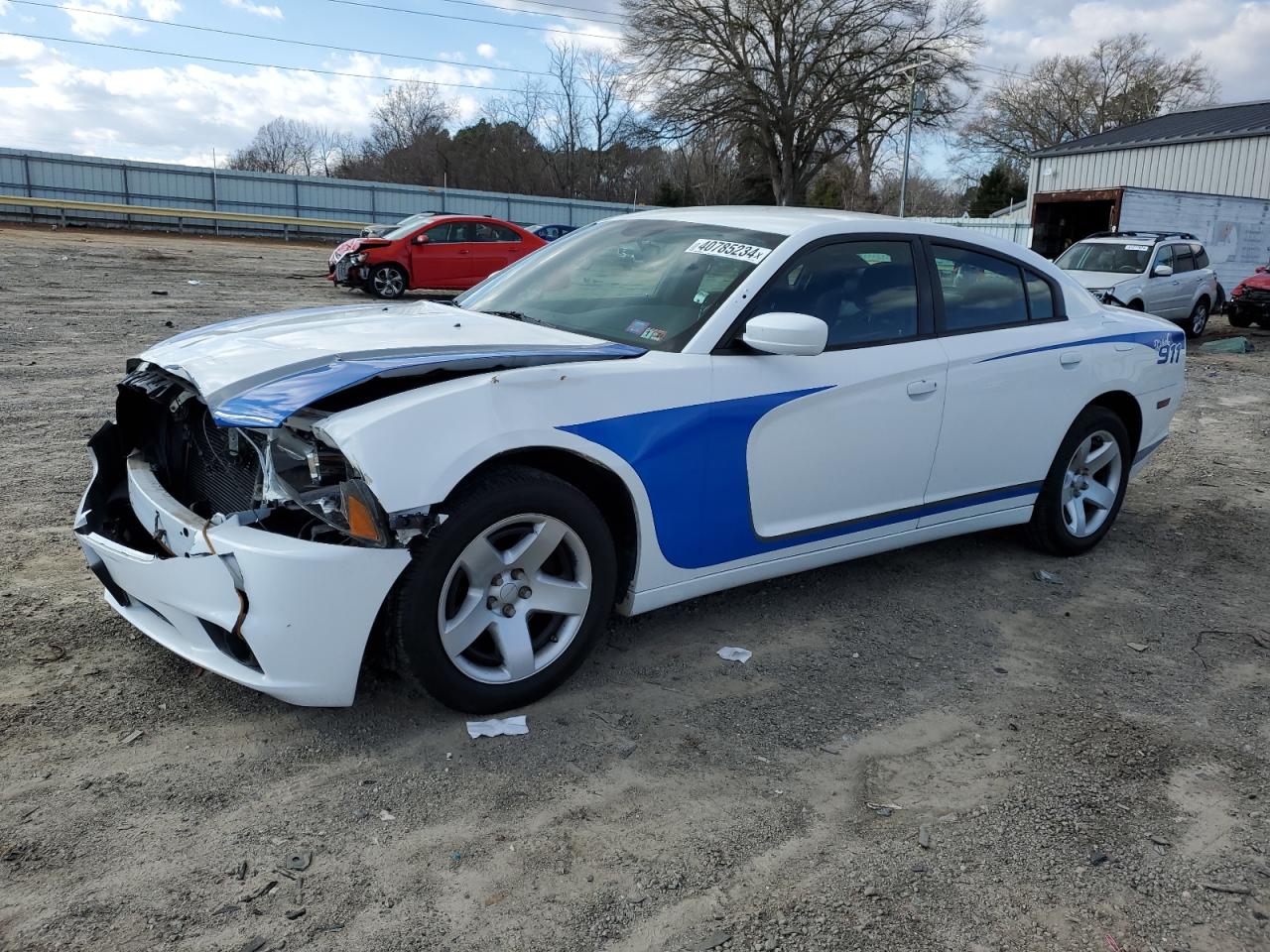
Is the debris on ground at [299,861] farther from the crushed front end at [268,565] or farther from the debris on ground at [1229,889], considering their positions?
the debris on ground at [1229,889]

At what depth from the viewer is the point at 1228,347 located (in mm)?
16188

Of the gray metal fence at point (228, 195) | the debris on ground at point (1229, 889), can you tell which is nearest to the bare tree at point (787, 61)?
the gray metal fence at point (228, 195)

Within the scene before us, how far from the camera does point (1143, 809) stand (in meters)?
3.08

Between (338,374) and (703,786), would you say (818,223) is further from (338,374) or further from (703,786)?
(703,786)

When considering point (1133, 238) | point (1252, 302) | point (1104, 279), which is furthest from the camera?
point (1252, 302)

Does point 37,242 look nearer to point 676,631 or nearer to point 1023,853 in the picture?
point 676,631

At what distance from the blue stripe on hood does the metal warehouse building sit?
19.8 m

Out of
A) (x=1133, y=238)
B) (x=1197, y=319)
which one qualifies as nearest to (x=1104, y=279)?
(x=1133, y=238)

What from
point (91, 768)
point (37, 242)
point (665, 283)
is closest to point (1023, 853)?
point (665, 283)

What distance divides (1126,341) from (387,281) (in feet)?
48.0

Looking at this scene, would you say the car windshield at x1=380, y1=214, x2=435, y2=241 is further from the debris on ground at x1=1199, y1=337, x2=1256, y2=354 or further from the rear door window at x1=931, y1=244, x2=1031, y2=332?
the rear door window at x1=931, y1=244, x2=1031, y2=332

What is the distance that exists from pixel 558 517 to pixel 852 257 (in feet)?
5.95

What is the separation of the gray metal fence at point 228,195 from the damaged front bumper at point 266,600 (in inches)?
1379

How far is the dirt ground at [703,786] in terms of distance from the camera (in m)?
2.49
